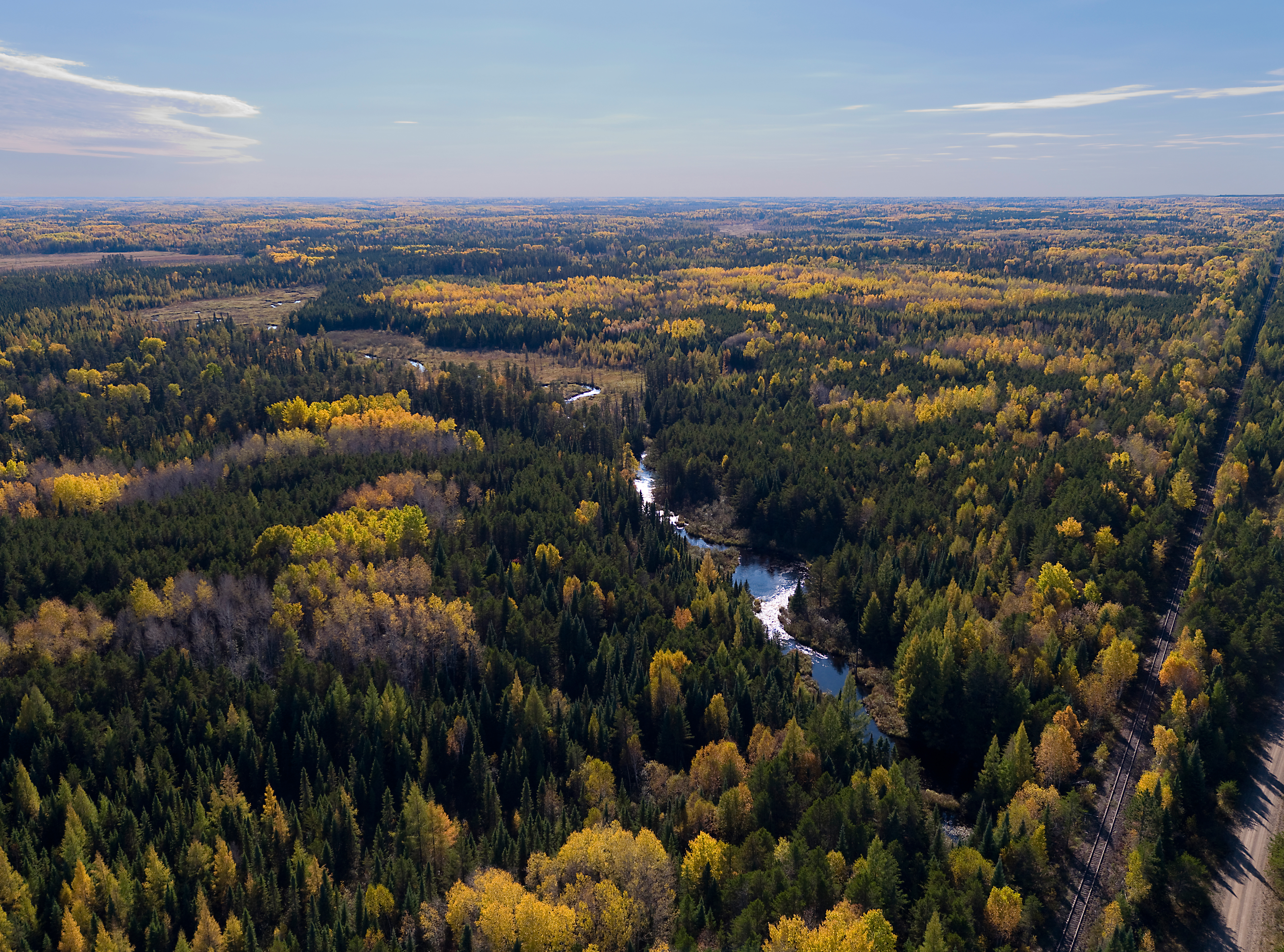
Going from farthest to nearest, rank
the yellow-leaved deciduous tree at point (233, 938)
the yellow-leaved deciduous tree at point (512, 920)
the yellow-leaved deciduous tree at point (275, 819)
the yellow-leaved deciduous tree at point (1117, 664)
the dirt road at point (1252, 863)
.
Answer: the yellow-leaved deciduous tree at point (1117, 664) < the yellow-leaved deciduous tree at point (275, 819) < the dirt road at point (1252, 863) < the yellow-leaved deciduous tree at point (233, 938) < the yellow-leaved deciduous tree at point (512, 920)

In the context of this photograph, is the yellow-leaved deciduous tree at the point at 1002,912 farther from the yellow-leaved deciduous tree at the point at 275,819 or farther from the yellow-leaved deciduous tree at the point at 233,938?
the yellow-leaved deciduous tree at the point at 275,819

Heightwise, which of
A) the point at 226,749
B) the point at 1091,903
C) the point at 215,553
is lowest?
the point at 1091,903

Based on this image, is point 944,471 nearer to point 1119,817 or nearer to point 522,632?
point 1119,817

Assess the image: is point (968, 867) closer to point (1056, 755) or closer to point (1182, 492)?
point (1056, 755)

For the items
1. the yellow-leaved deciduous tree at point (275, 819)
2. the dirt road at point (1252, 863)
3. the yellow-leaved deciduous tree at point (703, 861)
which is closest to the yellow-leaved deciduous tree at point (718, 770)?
the yellow-leaved deciduous tree at point (703, 861)

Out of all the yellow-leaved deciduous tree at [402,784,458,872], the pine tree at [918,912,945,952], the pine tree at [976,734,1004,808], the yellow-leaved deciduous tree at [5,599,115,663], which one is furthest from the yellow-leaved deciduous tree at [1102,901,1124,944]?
the yellow-leaved deciduous tree at [5,599,115,663]

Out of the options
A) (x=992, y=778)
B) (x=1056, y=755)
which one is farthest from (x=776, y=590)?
(x=1056, y=755)

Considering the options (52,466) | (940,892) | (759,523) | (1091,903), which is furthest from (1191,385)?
(52,466)
